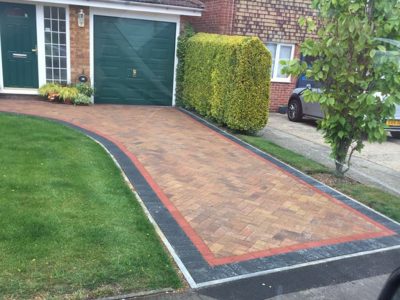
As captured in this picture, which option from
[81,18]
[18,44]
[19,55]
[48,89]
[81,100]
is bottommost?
[81,100]

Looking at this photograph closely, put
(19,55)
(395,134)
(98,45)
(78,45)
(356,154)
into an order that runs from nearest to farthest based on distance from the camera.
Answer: (356,154)
(395,134)
(19,55)
(78,45)
(98,45)

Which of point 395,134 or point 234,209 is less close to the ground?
point 395,134

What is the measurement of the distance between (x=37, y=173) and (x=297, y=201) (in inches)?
140

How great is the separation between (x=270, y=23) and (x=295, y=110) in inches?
115

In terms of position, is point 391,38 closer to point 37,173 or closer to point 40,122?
point 37,173

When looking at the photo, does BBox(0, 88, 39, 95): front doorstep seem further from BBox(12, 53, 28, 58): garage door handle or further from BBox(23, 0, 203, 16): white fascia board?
BBox(23, 0, 203, 16): white fascia board

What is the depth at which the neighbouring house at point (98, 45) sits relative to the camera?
11.2 metres

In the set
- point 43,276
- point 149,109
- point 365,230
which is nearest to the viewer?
point 43,276

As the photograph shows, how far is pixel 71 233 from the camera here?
3.99 meters

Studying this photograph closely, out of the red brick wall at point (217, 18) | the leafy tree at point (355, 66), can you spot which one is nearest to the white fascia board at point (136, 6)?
the red brick wall at point (217, 18)

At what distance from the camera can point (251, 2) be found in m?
12.6

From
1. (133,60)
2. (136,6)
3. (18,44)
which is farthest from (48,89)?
(136,6)

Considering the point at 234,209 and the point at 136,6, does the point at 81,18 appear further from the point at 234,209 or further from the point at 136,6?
the point at 234,209

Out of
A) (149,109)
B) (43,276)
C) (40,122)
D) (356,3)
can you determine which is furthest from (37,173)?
(149,109)
